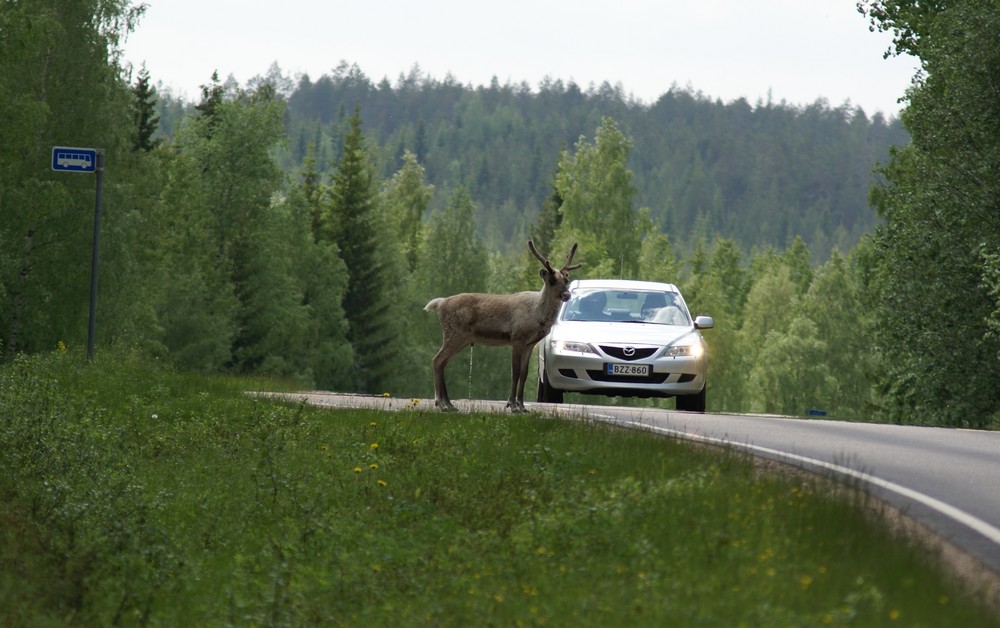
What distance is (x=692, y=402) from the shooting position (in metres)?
20.3

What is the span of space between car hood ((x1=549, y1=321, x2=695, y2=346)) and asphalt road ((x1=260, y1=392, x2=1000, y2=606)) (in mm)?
1011

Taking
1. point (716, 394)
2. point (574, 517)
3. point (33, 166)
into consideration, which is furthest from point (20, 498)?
point (716, 394)

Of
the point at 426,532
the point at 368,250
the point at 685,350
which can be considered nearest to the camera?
the point at 426,532

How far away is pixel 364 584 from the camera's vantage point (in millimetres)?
9344

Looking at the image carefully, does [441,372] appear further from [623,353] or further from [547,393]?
[547,393]

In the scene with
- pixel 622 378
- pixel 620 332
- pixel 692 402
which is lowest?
pixel 692 402

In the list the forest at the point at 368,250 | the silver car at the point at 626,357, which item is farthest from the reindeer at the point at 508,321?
the forest at the point at 368,250

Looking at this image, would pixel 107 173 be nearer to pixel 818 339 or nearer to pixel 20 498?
pixel 20 498

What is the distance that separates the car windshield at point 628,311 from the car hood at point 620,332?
0.28 m

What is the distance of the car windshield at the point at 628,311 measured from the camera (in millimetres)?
20625

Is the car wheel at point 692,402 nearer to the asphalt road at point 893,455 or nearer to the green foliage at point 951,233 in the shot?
the asphalt road at point 893,455

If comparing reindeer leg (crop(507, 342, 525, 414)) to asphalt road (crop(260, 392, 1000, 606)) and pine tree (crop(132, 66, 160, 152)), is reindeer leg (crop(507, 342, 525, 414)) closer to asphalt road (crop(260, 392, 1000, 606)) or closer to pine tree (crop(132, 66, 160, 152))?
asphalt road (crop(260, 392, 1000, 606))

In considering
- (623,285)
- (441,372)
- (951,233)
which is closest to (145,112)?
(951,233)

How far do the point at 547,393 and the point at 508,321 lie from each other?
385 centimetres
